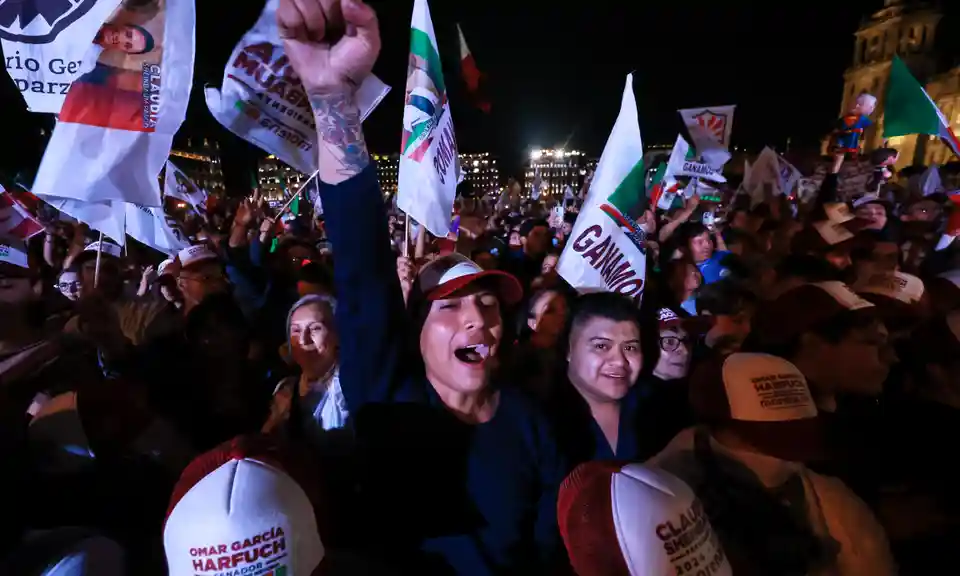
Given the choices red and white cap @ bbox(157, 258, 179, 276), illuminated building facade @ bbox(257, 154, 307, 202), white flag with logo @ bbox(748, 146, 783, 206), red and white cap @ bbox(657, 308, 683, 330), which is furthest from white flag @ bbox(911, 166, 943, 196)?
illuminated building facade @ bbox(257, 154, 307, 202)

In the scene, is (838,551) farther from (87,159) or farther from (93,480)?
(87,159)

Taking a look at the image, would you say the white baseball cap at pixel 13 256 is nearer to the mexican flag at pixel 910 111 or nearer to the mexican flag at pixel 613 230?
the mexican flag at pixel 613 230

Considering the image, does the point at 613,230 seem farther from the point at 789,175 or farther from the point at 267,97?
the point at 789,175

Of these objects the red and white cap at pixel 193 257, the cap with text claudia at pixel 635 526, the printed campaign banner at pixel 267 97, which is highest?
the printed campaign banner at pixel 267 97

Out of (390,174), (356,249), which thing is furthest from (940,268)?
(390,174)

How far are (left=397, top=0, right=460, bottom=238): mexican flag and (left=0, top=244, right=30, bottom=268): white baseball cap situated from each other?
2.18 meters

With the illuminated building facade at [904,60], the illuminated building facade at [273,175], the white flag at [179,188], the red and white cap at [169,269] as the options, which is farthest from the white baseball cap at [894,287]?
the illuminated building facade at [904,60]

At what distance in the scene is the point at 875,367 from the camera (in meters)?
2.51

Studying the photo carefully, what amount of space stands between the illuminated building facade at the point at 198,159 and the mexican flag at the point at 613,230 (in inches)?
1386

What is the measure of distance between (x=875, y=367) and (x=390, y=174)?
73.1 metres

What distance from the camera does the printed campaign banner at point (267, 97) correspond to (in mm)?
3334

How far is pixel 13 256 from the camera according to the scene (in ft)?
10.4

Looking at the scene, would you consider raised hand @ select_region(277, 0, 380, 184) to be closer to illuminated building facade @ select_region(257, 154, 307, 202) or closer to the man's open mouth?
the man's open mouth

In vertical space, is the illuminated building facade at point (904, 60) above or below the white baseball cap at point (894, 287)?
above
